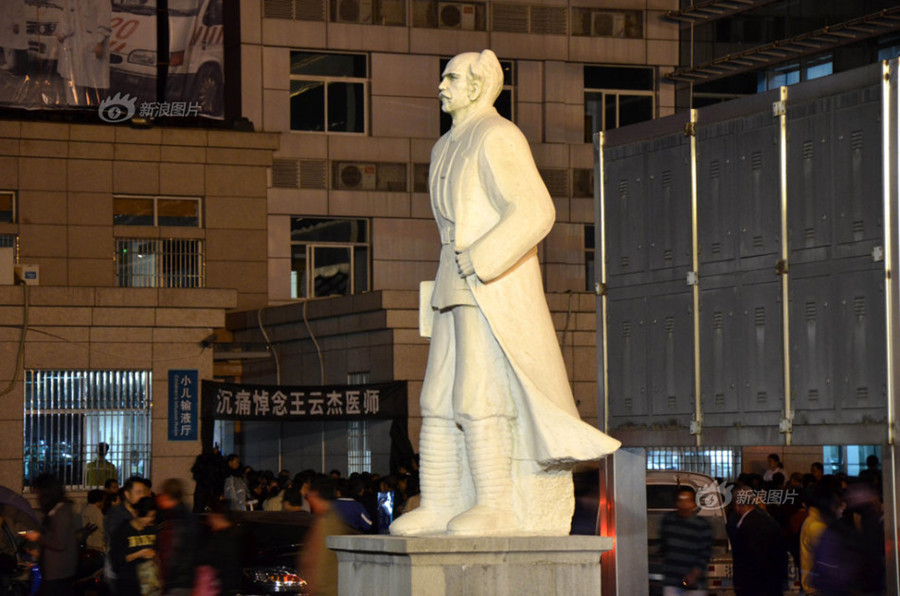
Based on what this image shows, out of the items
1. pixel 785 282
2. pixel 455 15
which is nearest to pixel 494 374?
pixel 785 282

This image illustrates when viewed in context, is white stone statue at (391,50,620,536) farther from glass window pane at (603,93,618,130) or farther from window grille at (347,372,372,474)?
glass window pane at (603,93,618,130)

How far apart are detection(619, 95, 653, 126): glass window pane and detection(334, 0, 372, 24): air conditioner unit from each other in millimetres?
6174

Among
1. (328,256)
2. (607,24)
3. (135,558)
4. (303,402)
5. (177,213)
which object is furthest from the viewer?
(607,24)

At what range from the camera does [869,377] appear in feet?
40.7

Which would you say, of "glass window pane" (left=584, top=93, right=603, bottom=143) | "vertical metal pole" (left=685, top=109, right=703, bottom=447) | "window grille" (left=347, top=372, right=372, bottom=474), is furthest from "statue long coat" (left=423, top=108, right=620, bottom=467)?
"glass window pane" (left=584, top=93, right=603, bottom=143)

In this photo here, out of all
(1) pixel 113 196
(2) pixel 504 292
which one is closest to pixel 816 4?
(1) pixel 113 196

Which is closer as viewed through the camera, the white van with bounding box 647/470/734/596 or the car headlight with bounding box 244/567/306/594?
the car headlight with bounding box 244/567/306/594

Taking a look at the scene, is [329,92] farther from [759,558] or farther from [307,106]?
[759,558]

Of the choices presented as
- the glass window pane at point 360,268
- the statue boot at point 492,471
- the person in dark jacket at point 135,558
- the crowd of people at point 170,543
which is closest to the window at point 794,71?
the glass window pane at point 360,268

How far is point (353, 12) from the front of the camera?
3416 centimetres

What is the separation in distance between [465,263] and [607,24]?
28.6 meters

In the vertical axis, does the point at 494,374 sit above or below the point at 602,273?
below

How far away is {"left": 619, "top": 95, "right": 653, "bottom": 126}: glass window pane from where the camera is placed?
36281mm

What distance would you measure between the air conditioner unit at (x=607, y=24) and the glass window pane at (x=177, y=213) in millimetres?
9698
